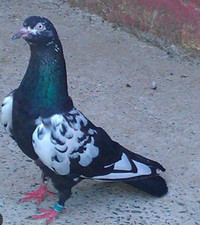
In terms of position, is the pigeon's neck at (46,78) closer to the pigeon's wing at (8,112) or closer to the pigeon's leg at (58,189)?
the pigeon's wing at (8,112)

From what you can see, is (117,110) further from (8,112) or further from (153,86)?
(8,112)

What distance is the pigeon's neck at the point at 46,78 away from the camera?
3.75m

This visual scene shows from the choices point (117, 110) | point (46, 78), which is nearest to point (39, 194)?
point (46, 78)

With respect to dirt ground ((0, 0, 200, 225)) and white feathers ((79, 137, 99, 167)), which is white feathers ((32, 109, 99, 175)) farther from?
dirt ground ((0, 0, 200, 225))

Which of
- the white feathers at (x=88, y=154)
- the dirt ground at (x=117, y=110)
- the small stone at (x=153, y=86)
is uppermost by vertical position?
the white feathers at (x=88, y=154)

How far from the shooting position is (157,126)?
16.7ft

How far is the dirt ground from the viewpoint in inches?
163

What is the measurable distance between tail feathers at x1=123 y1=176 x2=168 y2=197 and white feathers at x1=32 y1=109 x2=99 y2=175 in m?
0.41

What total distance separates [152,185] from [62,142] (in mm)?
731

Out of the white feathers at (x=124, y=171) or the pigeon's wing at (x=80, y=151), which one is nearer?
the pigeon's wing at (x=80, y=151)

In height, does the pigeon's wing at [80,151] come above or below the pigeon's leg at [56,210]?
above

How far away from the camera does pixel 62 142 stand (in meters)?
3.74

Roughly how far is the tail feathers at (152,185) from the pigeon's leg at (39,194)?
0.49m

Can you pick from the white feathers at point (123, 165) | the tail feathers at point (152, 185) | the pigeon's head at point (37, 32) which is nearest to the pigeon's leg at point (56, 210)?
the white feathers at point (123, 165)
